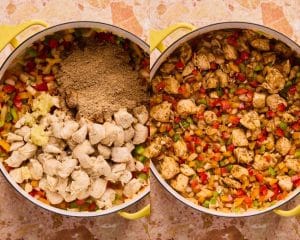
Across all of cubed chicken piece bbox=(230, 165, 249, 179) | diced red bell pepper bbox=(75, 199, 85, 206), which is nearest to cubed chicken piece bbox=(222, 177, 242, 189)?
cubed chicken piece bbox=(230, 165, 249, 179)

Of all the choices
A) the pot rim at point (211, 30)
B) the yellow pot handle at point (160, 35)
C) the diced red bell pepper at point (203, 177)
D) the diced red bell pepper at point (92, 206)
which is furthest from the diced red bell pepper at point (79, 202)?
the yellow pot handle at point (160, 35)

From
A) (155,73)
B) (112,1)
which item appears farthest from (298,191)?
(112,1)

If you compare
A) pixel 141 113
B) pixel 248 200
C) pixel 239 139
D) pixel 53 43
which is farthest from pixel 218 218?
pixel 53 43

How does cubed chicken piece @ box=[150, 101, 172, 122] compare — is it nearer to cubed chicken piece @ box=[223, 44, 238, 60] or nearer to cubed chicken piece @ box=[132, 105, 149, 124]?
cubed chicken piece @ box=[132, 105, 149, 124]

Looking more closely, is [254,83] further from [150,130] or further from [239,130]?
[150,130]

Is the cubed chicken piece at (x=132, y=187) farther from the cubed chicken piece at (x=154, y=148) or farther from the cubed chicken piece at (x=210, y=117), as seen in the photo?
the cubed chicken piece at (x=210, y=117)

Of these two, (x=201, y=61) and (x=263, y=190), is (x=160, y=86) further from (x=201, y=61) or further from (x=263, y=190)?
(x=263, y=190)
